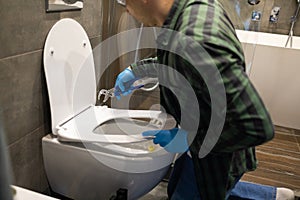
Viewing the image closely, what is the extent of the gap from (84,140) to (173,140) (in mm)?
339

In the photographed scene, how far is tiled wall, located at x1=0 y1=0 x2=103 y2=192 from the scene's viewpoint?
0.96 m

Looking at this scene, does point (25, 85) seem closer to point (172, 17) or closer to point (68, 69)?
point (68, 69)

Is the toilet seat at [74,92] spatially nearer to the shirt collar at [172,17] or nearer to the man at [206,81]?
the man at [206,81]

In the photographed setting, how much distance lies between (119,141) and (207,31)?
23.1 inches

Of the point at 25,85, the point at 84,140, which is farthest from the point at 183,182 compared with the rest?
the point at 25,85

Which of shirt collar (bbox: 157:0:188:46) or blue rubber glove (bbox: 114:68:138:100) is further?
blue rubber glove (bbox: 114:68:138:100)

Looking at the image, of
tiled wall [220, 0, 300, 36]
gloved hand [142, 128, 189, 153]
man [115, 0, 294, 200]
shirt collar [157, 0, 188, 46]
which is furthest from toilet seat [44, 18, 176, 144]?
tiled wall [220, 0, 300, 36]

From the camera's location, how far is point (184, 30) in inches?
28.2

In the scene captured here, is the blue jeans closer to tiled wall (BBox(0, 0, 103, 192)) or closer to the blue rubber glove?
the blue rubber glove

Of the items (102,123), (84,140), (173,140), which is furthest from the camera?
(102,123)

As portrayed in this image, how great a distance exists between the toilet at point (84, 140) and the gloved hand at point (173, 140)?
3.5 inches

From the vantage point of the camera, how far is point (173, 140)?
1.01 metres

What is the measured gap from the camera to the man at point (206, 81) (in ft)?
2.31

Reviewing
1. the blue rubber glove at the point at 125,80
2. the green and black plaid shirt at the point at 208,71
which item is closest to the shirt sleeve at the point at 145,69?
the blue rubber glove at the point at 125,80
